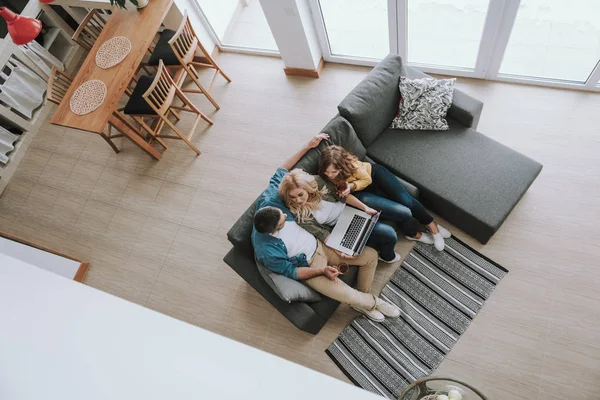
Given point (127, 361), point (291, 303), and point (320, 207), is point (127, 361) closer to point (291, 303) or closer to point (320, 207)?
point (291, 303)

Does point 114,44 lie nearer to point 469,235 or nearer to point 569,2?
point 469,235

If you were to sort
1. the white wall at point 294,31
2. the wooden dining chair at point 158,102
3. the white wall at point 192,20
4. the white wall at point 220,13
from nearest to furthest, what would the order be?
the wooden dining chair at point 158,102
the white wall at point 294,31
the white wall at point 192,20
the white wall at point 220,13

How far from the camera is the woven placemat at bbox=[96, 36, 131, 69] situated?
3.71 m

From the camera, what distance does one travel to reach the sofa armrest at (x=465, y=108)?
3062 mm

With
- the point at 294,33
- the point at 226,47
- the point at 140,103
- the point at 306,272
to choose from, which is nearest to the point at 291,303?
the point at 306,272

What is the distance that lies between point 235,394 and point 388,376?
2.10 m

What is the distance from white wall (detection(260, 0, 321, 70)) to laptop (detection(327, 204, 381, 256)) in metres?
1.94

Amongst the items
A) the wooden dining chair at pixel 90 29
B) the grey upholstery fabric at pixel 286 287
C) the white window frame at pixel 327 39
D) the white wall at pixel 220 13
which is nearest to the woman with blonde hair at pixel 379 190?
the grey upholstery fabric at pixel 286 287

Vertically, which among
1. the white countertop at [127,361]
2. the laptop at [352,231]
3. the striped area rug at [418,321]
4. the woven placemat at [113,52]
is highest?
the white countertop at [127,361]

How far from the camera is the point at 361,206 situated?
2871 millimetres

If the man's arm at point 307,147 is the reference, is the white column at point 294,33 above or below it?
above

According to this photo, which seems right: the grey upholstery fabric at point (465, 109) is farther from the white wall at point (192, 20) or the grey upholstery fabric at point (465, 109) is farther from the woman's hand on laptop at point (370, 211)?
the white wall at point (192, 20)

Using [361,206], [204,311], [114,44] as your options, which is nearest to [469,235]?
[361,206]

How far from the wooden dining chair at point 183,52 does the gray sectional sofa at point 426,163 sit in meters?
1.73
